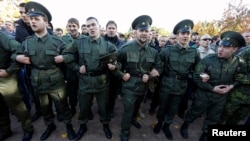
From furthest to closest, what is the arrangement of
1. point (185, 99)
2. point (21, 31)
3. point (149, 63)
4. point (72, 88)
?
point (185, 99)
point (72, 88)
point (21, 31)
point (149, 63)

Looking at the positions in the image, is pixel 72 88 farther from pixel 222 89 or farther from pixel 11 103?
pixel 222 89

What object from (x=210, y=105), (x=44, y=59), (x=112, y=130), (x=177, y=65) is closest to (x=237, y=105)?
(x=210, y=105)

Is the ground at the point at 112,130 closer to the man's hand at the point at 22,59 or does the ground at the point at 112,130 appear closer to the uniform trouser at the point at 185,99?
the uniform trouser at the point at 185,99

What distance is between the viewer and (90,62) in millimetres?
3371

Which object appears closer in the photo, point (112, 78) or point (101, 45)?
point (101, 45)

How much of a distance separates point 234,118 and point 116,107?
318 cm

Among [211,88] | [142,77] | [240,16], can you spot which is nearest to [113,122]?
[142,77]

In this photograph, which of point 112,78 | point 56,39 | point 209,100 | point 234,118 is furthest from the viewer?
point 112,78

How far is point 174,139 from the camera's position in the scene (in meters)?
4.05

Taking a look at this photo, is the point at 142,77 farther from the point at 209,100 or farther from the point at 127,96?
the point at 209,100

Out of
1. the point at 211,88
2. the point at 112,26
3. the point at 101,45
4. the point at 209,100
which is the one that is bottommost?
the point at 209,100

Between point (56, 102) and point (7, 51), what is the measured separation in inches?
51.3

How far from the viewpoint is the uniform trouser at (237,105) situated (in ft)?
11.9

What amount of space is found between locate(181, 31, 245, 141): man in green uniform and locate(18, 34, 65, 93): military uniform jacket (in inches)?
112
